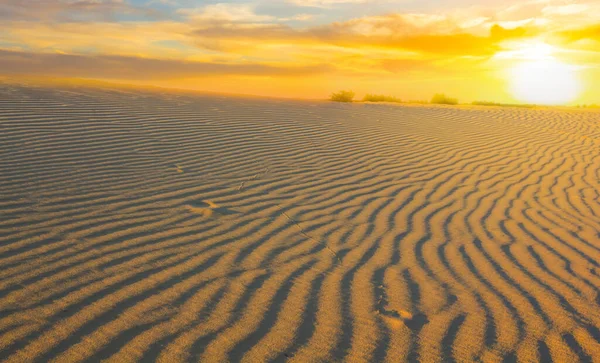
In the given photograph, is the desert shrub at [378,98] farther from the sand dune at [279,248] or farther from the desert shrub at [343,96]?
the sand dune at [279,248]

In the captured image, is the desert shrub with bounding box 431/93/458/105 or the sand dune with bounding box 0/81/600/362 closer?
the sand dune with bounding box 0/81/600/362

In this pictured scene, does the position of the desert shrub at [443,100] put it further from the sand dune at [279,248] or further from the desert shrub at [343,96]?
the sand dune at [279,248]

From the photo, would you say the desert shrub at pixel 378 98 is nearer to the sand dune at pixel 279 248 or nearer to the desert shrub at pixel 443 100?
the desert shrub at pixel 443 100

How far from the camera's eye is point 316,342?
2.67m

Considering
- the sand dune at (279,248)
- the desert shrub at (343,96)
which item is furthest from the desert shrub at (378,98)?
the sand dune at (279,248)

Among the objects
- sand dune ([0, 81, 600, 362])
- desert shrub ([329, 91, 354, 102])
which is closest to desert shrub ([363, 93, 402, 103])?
desert shrub ([329, 91, 354, 102])

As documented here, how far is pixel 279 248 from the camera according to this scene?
409 cm

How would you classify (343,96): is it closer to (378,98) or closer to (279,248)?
(378,98)

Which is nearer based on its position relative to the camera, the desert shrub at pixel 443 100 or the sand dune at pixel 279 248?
the sand dune at pixel 279 248

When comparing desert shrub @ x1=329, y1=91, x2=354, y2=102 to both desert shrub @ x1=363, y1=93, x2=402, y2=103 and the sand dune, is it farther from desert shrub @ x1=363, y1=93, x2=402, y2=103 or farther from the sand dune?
the sand dune

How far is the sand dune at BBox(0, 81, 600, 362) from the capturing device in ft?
8.84

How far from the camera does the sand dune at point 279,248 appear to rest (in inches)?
106

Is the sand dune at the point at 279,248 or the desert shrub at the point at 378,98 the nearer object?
the sand dune at the point at 279,248

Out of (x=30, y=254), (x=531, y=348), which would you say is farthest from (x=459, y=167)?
(x=30, y=254)
